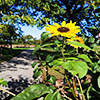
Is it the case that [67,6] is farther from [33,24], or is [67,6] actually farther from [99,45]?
[99,45]

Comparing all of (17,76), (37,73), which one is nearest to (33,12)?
(17,76)

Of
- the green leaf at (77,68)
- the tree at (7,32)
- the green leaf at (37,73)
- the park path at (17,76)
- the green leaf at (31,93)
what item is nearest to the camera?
the green leaf at (77,68)

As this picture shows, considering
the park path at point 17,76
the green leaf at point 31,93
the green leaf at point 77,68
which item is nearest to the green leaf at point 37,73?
the green leaf at point 31,93

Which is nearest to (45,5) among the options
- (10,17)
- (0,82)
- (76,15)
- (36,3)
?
(36,3)

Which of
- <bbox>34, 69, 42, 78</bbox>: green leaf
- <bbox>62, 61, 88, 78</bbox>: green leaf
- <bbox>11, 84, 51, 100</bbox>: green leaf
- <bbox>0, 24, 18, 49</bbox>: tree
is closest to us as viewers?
<bbox>62, 61, 88, 78</bbox>: green leaf

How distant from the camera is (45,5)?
4.89 meters

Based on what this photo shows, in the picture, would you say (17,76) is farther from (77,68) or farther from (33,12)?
(77,68)

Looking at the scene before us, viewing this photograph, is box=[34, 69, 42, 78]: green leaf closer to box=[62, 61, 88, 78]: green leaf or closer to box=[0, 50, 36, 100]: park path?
box=[62, 61, 88, 78]: green leaf

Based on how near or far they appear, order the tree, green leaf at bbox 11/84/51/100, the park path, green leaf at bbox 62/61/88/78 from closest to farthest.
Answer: green leaf at bbox 62/61/88/78
green leaf at bbox 11/84/51/100
the park path
the tree

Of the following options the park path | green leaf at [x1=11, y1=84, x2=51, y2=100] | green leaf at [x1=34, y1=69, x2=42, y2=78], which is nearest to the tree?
the park path

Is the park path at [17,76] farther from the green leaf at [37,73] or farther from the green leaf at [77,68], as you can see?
the green leaf at [77,68]

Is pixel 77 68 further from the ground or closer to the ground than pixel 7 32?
closer to the ground

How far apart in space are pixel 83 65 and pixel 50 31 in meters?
0.33

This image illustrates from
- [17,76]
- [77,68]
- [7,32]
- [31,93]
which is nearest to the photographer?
[77,68]
